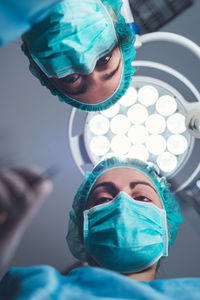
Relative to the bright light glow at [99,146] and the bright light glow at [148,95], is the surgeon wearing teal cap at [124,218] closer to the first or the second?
the bright light glow at [99,146]

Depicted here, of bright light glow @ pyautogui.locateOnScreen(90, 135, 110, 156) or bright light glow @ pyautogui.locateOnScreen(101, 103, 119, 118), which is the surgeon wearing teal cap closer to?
bright light glow @ pyautogui.locateOnScreen(90, 135, 110, 156)

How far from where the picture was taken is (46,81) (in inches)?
51.6

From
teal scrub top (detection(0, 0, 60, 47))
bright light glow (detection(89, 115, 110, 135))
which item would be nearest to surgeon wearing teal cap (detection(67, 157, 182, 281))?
bright light glow (detection(89, 115, 110, 135))

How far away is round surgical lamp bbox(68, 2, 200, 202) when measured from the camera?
4.95 ft

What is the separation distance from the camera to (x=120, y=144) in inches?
63.0

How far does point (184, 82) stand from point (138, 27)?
39 centimetres

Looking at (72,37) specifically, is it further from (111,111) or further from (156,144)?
(156,144)

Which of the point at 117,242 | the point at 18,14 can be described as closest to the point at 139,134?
the point at 117,242

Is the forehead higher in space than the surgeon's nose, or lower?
lower

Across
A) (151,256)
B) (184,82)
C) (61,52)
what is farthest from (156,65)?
(151,256)

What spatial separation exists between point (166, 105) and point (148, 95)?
12cm

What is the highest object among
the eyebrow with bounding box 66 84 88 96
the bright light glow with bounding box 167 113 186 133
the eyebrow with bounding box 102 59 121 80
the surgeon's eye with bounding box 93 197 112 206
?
the eyebrow with bounding box 66 84 88 96

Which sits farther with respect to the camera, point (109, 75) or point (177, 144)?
point (177, 144)

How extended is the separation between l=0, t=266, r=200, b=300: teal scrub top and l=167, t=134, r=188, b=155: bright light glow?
2.69 feet
